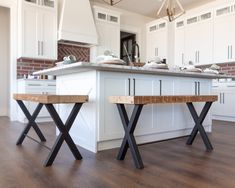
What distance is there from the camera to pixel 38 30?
4867mm

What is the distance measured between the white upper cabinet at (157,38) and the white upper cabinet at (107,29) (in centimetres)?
130

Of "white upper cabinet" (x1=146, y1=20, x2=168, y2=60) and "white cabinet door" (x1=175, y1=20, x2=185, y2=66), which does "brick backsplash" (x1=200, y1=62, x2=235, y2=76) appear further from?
"white upper cabinet" (x1=146, y1=20, x2=168, y2=60)

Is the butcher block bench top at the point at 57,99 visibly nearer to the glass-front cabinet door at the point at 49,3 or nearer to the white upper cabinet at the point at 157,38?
the glass-front cabinet door at the point at 49,3

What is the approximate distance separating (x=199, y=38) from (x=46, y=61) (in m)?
3.82

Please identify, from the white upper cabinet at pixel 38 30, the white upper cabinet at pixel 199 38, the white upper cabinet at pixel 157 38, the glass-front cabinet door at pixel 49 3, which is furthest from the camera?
the white upper cabinet at pixel 157 38

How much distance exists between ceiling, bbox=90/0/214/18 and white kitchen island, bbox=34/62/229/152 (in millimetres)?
3532

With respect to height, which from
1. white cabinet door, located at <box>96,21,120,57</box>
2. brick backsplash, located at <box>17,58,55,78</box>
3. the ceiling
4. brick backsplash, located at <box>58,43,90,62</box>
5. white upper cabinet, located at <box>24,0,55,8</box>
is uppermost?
the ceiling

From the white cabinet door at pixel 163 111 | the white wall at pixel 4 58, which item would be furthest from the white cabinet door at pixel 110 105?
the white wall at pixel 4 58

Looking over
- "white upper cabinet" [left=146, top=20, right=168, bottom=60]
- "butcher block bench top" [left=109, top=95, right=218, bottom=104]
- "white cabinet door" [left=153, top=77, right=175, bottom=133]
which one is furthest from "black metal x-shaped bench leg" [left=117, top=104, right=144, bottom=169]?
"white upper cabinet" [left=146, top=20, right=168, bottom=60]

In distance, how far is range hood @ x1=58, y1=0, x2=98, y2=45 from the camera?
5.08 m

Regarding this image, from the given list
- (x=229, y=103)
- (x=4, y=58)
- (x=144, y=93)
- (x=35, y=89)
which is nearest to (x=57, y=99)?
(x=144, y=93)

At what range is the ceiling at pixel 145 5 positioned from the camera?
19.6ft

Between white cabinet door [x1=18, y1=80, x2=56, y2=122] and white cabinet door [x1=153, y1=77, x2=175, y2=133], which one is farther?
white cabinet door [x1=18, y1=80, x2=56, y2=122]

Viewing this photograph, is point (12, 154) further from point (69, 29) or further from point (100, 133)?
point (69, 29)
